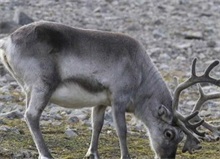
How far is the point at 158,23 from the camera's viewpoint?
29.5m

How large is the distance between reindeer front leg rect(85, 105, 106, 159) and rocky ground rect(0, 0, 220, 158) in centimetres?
449

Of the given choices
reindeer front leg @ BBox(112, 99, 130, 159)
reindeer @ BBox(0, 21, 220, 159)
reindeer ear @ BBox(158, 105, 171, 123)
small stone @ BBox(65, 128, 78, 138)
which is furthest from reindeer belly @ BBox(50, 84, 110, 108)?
small stone @ BBox(65, 128, 78, 138)

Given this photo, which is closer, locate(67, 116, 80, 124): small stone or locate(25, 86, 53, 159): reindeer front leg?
locate(25, 86, 53, 159): reindeer front leg

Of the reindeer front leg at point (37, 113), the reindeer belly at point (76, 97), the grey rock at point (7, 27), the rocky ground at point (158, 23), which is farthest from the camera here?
the grey rock at point (7, 27)

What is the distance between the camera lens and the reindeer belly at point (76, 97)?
1293 centimetres

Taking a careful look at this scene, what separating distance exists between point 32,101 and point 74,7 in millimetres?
18612

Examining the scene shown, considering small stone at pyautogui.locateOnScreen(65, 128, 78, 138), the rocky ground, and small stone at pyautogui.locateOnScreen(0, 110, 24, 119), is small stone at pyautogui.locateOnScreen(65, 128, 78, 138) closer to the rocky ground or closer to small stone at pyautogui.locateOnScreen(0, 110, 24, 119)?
small stone at pyautogui.locateOnScreen(0, 110, 24, 119)

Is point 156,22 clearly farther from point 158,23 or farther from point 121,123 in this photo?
point 121,123

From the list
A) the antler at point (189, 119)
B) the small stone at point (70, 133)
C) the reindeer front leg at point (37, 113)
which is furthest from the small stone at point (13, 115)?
the antler at point (189, 119)

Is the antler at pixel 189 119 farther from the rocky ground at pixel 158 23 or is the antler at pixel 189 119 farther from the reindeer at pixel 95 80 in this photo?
the rocky ground at pixel 158 23

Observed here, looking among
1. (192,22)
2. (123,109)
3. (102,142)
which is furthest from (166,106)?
(192,22)

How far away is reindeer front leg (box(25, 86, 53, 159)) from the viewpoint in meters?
12.7

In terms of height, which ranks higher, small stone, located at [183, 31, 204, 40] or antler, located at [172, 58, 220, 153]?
antler, located at [172, 58, 220, 153]

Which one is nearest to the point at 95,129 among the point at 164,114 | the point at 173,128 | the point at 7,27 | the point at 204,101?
the point at 164,114
